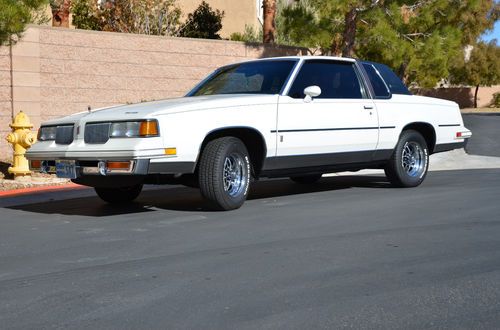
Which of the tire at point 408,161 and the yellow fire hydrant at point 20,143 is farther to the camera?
the yellow fire hydrant at point 20,143

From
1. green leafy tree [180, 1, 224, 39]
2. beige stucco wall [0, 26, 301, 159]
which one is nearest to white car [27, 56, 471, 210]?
beige stucco wall [0, 26, 301, 159]

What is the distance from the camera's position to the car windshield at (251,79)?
8.48 meters

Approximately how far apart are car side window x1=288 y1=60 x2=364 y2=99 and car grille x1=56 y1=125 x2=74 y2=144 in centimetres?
240

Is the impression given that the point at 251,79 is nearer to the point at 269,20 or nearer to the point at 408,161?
the point at 408,161

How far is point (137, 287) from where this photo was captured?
4.63 m

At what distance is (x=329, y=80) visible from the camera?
8.95 metres

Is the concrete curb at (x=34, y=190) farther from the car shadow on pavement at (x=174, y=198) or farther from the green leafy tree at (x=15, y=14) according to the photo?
the green leafy tree at (x=15, y=14)

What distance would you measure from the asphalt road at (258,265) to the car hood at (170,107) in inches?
40.7

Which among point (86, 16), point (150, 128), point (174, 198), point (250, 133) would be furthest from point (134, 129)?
point (86, 16)

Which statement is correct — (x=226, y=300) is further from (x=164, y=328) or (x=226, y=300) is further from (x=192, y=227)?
(x=192, y=227)

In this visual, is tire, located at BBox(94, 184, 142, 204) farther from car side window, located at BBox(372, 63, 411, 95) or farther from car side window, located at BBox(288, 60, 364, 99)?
car side window, located at BBox(372, 63, 411, 95)

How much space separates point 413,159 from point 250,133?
3032 millimetres

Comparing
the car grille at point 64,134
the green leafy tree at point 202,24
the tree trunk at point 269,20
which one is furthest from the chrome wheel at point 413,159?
the green leafy tree at point 202,24

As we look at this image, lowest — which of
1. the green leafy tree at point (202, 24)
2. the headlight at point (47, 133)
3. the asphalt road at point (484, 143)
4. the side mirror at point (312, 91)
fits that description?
the asphalt road at point (484, 143)
